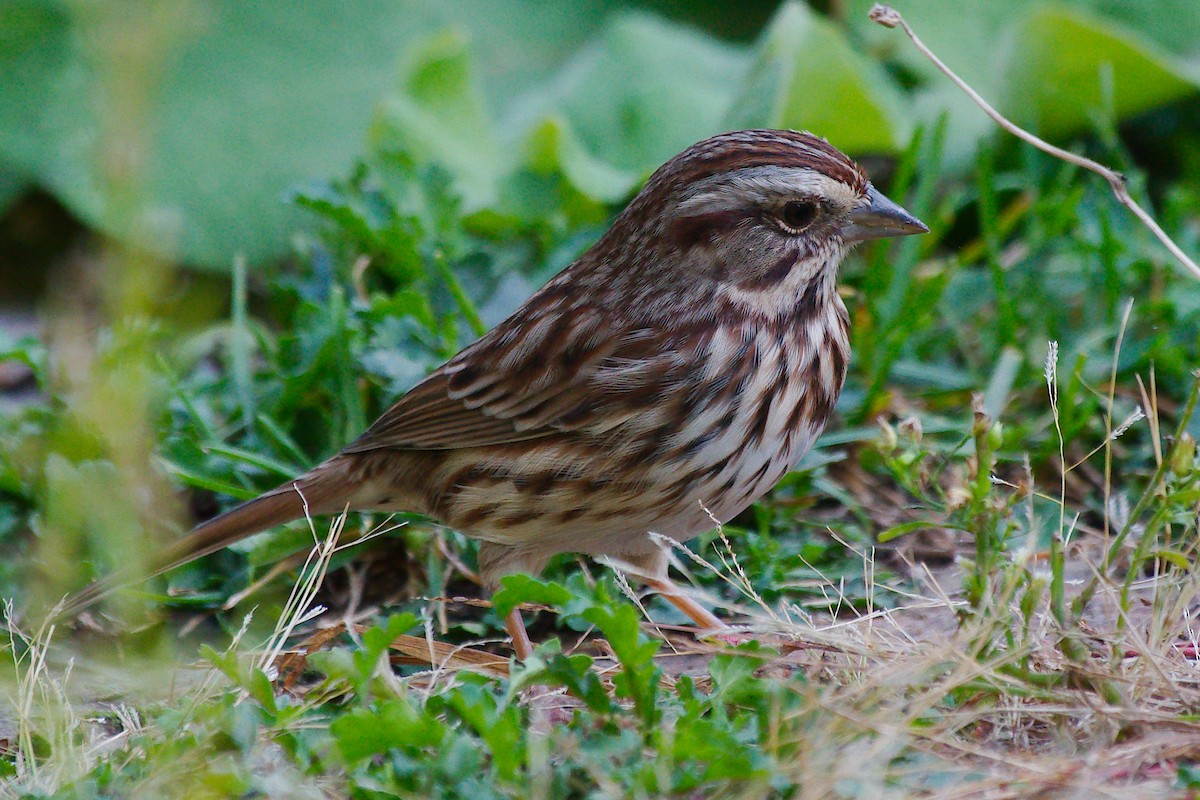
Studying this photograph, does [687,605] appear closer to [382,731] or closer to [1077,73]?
[382,731]

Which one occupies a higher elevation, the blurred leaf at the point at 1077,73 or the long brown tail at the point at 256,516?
the blurred leaf at the point at 1077,73

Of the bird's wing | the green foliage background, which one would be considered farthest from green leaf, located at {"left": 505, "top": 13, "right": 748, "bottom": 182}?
the bird's wing

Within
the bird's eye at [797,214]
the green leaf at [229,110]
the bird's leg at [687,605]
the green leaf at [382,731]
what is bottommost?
the bird's leg at [687,605]

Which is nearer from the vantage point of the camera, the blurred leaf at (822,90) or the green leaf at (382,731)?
the green leaf at (382,731)

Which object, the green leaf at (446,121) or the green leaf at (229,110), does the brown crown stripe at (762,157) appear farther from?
the green leaf at (229,110)

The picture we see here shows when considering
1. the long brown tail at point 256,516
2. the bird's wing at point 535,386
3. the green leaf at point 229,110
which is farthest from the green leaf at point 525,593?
the green leaf at point 229,110

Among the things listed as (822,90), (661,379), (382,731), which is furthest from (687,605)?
(822,90)

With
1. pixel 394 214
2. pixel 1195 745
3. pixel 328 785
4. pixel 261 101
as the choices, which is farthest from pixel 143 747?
pixel 261 101
